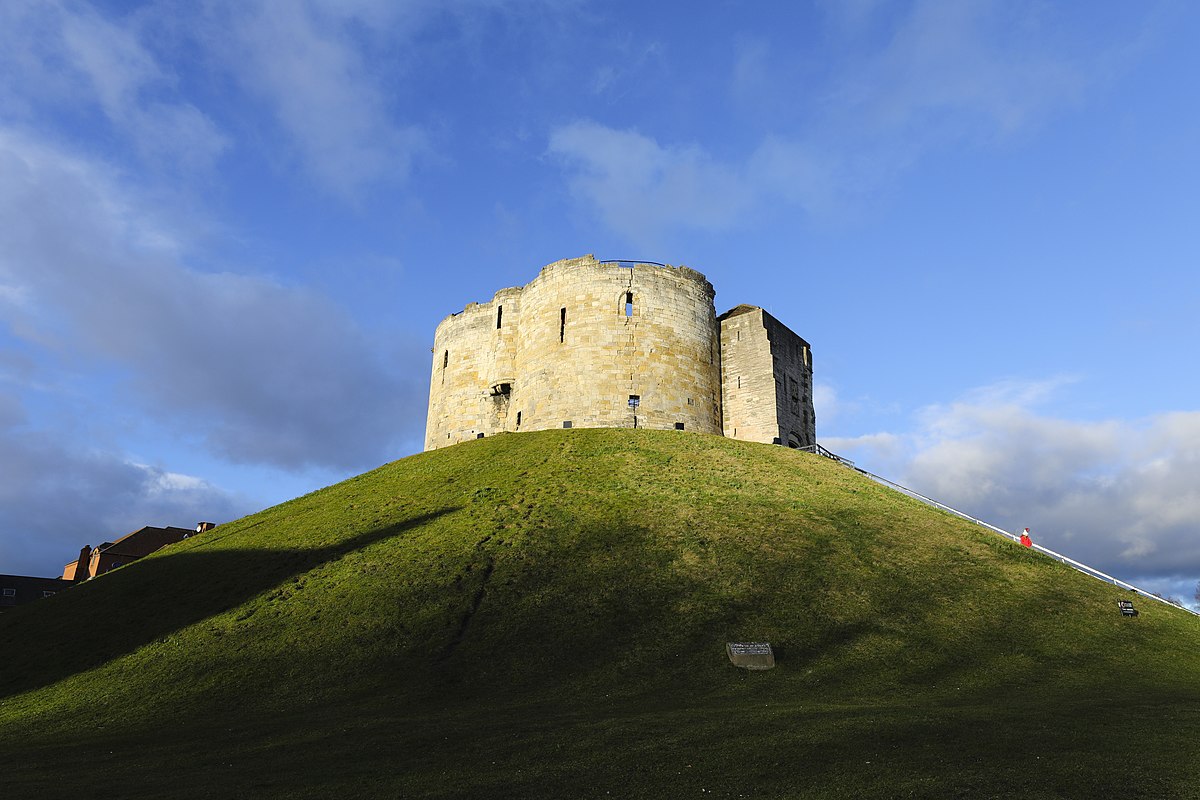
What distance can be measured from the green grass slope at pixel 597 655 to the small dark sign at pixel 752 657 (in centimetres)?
36

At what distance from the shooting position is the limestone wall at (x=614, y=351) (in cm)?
4659

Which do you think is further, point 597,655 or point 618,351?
point 618,351

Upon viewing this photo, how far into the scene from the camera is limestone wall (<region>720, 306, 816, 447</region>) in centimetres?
4972

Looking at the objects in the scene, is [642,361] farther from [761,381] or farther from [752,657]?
[752,657]

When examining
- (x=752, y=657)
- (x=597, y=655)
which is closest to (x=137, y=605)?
(x=597, y=655)

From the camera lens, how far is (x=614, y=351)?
47.0 metres

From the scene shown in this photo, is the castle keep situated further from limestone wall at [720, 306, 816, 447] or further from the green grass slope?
the green grass slope

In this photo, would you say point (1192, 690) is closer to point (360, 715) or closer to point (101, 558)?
point (360, 715)

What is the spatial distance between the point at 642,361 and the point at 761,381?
858cm

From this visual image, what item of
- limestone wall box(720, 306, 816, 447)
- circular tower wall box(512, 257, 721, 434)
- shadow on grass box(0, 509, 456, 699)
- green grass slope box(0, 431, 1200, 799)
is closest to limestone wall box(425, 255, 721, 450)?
circular tower wall box(512, 257, 721, 434)

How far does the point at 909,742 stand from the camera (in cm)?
1284

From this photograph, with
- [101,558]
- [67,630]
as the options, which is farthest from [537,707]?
[101,558]

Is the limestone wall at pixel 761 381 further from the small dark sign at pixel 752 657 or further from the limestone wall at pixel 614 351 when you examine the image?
the small dark sign at pixel 752 657

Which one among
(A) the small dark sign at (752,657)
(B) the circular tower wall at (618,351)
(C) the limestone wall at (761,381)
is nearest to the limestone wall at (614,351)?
(B) the circular tower wall at (618,351)
